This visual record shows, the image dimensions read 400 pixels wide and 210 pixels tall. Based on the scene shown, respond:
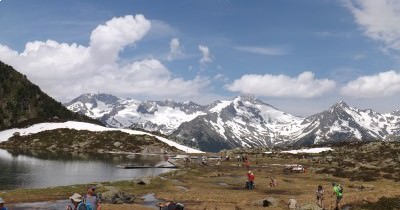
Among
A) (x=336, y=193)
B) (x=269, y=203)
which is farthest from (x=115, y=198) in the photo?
(x=336, y=193)

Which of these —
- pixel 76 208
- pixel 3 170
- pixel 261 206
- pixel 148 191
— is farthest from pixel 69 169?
pixel 76 208

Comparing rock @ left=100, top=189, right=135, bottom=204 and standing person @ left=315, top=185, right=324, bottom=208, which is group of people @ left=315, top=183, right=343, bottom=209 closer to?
standing person @ left=315, top=185, right=324, bottom=208

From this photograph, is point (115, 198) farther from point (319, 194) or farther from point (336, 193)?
point (336, 193)

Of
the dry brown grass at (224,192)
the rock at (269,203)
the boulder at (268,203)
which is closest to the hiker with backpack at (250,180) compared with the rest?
the dry brown grass at (224,192)

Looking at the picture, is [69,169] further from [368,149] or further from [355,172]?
[368,149]

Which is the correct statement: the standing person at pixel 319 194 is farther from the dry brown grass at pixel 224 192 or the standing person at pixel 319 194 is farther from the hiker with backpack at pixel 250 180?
the hiker with backpack at pixel 250 180

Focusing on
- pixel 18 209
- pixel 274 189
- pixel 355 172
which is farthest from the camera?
pixel 355 172

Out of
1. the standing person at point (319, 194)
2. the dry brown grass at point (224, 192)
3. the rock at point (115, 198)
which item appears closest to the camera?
the standing person at point (319, 194)

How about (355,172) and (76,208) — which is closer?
(76,208)

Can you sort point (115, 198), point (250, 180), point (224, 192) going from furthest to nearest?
point (250, 180), point (224, 192), point (115, 198)

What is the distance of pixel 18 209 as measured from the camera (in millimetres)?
50281

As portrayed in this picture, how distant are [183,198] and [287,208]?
598 inches

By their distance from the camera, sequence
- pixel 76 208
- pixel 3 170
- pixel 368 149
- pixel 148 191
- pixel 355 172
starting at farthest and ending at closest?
1. pixel 368 149
2. pixel 355 172
3. pixel 3 170
4. pixel 148 191
5. pixel 76 208

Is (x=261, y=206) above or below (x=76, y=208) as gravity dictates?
below
